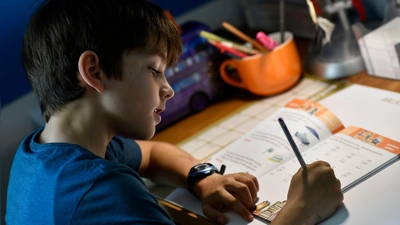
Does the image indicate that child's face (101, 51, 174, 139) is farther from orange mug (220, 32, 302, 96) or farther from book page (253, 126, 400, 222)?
orange mug (220, 32, 302, 96)

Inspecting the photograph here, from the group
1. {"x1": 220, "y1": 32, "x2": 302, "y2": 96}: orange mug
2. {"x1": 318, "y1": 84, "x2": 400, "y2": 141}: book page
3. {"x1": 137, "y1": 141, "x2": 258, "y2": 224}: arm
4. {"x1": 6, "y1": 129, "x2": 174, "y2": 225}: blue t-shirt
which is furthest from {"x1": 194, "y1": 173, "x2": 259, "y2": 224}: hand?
{"x1": 220, "y1": 32, "x2": 302, "y2": 96}: orange mug

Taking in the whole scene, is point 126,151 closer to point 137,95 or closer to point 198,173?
point 198,173

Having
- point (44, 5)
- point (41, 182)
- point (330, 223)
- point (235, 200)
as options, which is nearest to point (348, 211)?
point (330, 223)

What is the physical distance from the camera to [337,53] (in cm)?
122

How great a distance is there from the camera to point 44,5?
0.86 meters

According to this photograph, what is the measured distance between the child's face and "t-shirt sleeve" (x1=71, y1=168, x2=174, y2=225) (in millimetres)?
113

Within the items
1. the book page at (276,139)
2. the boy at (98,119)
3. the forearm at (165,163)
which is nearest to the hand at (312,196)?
the boy at (98,119)

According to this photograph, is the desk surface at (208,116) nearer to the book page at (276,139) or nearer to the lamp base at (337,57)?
the lamp base at (337,57)

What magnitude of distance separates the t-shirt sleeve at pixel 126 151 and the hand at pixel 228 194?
6.8 inches

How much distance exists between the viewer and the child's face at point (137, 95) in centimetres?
82

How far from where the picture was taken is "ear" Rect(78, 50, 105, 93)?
791mm

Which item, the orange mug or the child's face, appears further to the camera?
the orange mug

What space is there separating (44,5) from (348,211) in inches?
21.7

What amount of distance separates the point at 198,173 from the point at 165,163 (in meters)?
0.10
